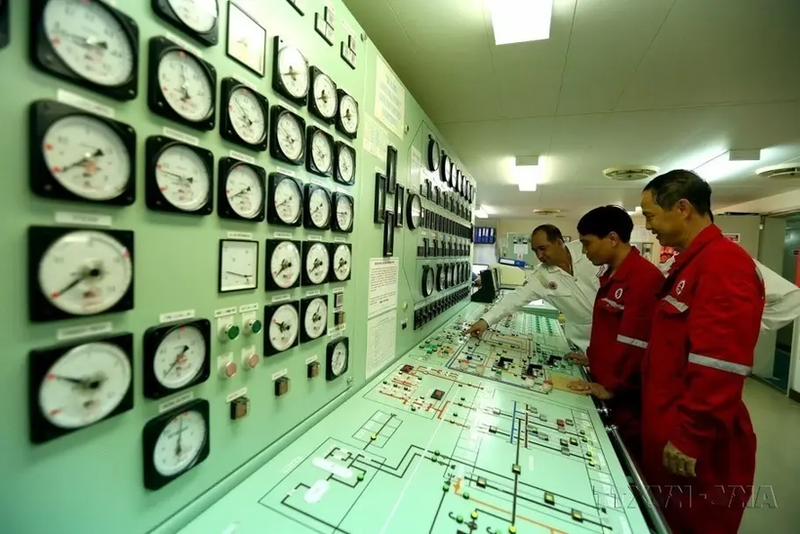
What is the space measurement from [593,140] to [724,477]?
9.43ft

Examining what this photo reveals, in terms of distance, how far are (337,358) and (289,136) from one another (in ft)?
2.65

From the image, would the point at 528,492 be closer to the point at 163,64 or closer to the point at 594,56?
the point at 163,64

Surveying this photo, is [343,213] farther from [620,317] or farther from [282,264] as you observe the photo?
[620,317]

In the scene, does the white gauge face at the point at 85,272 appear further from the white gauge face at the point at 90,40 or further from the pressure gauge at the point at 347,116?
the pressure gauge at the point at 347,116

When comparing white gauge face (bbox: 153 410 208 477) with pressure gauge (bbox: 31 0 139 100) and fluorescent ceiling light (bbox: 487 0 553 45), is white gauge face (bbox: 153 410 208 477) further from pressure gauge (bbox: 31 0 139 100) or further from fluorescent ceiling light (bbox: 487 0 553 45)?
fluorescent ceiling light (bbox: 487 0 553 45)

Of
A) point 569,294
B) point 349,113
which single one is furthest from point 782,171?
point 349,113

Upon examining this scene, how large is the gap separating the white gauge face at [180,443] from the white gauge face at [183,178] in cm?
47

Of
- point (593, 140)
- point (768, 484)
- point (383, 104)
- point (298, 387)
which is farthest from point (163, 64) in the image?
point (768, 484)

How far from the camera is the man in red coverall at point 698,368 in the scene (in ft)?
3.51

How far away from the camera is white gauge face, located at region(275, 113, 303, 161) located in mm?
921

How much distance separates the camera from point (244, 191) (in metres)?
0.82

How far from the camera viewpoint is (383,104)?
152cm

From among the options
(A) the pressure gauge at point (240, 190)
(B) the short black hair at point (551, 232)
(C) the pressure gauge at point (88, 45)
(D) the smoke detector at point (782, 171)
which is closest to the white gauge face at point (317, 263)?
(A) the pressure gauge at point (240, 190)

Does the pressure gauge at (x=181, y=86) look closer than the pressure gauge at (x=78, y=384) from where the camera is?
No
